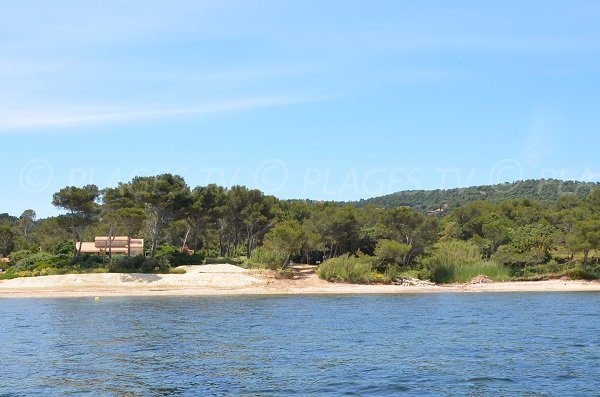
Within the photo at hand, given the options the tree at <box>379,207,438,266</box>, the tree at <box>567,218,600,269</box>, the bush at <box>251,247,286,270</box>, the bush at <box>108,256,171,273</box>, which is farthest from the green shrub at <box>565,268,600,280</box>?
the bush at <box>108,256,171,273</box>

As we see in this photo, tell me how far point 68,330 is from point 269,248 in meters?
36.6

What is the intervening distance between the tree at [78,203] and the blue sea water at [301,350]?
76.2 feet

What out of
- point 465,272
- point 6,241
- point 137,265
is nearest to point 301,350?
point 137,265

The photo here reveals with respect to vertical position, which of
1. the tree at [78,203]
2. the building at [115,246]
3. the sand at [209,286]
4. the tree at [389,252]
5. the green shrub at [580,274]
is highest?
the tree at [78,203]

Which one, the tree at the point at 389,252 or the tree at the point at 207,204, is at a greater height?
the tree at the point at 207,204

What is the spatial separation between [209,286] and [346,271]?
13112mm

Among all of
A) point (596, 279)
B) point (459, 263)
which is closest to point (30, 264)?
point (459, 263)

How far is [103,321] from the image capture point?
3791 centimetres

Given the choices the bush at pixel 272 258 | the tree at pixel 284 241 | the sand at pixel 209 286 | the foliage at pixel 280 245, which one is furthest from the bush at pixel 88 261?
the tree at pixel 284 241

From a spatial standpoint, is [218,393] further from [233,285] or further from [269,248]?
[269,248]

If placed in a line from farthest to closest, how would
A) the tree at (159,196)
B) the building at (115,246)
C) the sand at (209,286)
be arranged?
the building at (115,246), the tree at (159,196), the sand at (209,286)

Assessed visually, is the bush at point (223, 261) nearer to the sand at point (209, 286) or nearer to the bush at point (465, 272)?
the sand at point (209, 286)

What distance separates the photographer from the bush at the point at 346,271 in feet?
213

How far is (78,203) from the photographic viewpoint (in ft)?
227
